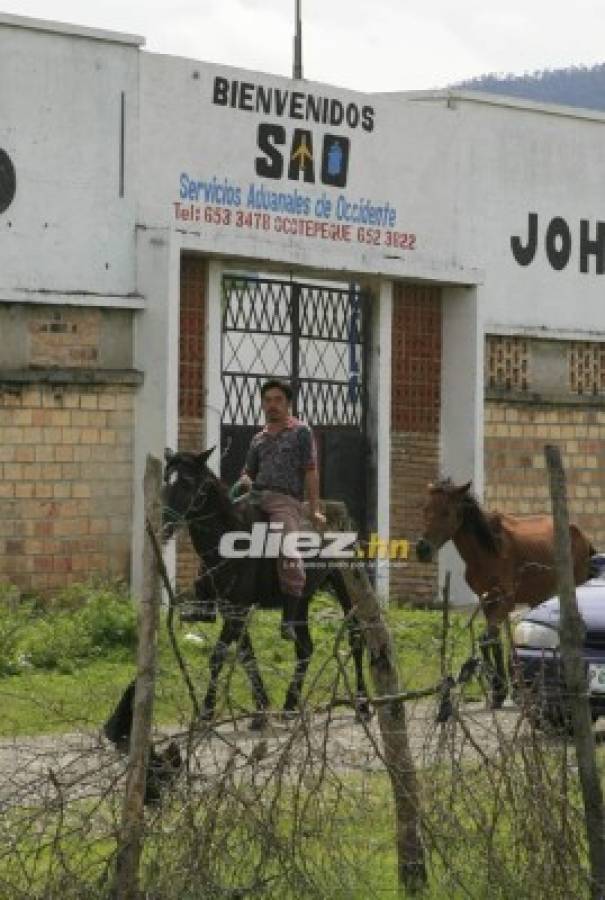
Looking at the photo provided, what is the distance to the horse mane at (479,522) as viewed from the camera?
66.9 ft

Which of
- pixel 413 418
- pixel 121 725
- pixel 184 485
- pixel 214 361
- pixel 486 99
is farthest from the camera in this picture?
pixel 486 99

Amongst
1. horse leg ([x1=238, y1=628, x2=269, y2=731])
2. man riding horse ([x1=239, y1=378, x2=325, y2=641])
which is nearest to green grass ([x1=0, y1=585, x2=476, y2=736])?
man riding horse ([x1=239, y1=378, x2=325, y2=641])

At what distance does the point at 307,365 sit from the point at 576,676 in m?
18.1

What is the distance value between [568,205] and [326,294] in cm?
396

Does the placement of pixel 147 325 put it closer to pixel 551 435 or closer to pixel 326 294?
pixel 326 294

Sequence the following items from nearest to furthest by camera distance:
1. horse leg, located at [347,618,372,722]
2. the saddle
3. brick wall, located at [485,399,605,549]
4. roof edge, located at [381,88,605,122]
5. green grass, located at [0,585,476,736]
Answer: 1. horse leg, located at [347,618,372,722]
2. green grass, located at [0,585,476,736]
3. the saddle
4. roof edge, located at [381,88,605,122]
5. brick wall, located at [485,399,605,549]

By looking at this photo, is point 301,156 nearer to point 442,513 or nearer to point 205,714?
point 442,513

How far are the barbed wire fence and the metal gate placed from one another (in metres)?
16.0

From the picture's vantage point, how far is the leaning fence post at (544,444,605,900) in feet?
33.3

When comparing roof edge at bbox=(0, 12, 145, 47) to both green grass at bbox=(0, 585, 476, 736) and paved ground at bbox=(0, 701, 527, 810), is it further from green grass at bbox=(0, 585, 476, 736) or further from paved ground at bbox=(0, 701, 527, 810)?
paved ground at bbox=(0, 701, 527, 810)

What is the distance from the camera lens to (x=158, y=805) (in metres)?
9.84

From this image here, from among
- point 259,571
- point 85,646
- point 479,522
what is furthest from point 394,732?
point 85,646

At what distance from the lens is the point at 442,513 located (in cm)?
2048

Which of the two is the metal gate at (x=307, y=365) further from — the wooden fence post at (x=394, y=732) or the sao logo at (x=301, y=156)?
the wooden fence post at (x=394, y=732)
